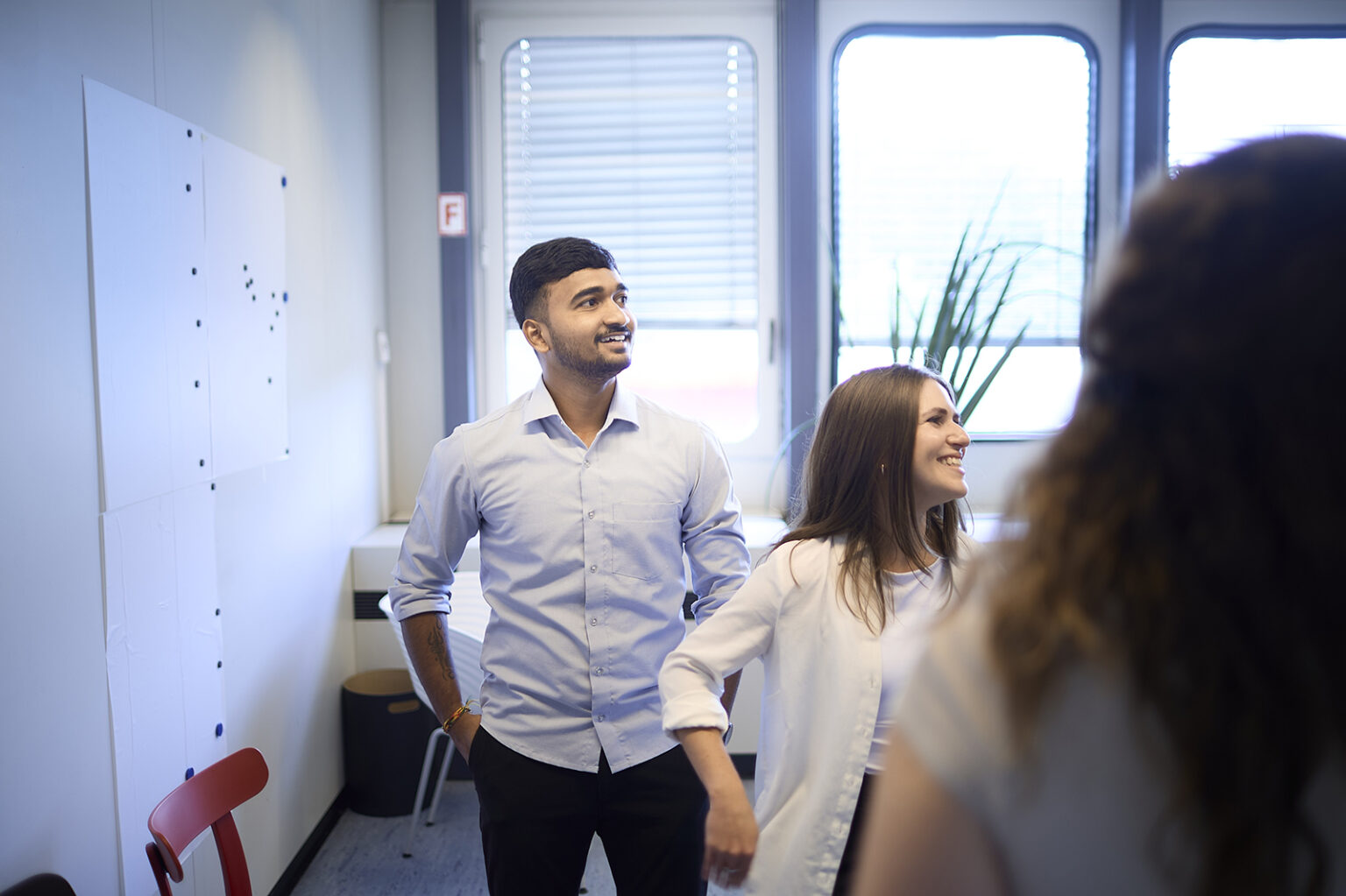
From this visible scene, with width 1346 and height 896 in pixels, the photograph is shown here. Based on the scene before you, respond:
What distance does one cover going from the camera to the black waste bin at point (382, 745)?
3092 mm

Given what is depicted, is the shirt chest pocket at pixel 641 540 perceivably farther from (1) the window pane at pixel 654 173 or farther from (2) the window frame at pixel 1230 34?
(2) the window frame at pixel 1230 34

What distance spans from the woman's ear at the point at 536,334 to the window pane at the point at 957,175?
6.83 ft

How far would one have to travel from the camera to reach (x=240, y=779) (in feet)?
6.21

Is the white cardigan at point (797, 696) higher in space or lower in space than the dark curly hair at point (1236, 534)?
lower

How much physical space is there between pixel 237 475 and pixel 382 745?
4.05ft

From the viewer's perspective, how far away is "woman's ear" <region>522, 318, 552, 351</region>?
196 centimetres

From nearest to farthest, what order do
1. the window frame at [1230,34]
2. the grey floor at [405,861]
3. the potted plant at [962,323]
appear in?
the grey floor at [405,861]
the potted plant at [962,323]
the window frame at [1230,34]

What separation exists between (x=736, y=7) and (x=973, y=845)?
3.79 meters

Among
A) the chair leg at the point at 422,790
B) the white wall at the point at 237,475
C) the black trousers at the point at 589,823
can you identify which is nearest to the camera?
the white wall at the point at 237,475

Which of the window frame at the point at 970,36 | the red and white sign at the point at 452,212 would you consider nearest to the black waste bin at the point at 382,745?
the red and white sign at the point at 452,212

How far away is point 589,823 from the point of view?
170 cm

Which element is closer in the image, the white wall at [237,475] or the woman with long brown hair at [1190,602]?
the woman with long brown hair at [1190,602]

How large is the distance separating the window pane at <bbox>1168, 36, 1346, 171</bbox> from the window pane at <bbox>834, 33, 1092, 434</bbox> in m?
0.39

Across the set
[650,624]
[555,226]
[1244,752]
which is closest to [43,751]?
[650,624]
